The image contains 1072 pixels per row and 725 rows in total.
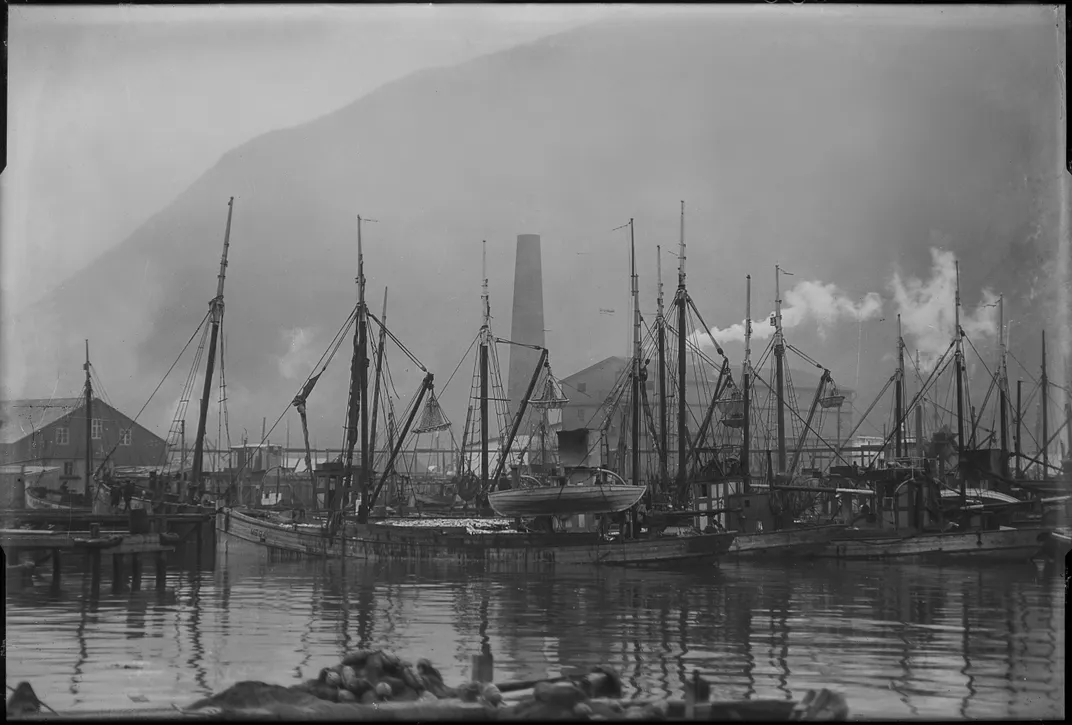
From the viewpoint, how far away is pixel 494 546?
127 feet

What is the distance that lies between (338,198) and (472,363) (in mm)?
19209

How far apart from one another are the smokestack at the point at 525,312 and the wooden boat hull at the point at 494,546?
9926 millimetres

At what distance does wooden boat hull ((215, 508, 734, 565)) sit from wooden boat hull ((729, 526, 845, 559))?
265 centimetres

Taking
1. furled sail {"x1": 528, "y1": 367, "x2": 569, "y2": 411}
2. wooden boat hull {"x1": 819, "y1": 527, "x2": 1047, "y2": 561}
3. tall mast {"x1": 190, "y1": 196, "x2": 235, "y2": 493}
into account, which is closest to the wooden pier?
tall mast {"x1": 190, "y1": 196, "x2": 235, "y2": 493}

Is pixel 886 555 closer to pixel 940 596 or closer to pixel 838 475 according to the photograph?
pixel 838 475

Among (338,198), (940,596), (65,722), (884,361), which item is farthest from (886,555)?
(65,722)

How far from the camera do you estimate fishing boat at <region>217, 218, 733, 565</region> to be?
37.8m

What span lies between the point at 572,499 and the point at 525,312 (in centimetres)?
1961

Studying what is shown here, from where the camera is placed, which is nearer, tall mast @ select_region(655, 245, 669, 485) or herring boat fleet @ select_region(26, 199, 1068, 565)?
herring boat fleet @ select_region(26, 199, 1068, 565)

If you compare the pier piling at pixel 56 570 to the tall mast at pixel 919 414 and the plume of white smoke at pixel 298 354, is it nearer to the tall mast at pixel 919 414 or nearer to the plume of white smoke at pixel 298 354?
the plume of white smoke at pixel 298 354

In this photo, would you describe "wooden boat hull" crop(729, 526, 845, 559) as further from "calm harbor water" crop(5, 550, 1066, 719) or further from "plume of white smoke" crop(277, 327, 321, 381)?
"plume of white smoke" crop(277, 327, 321, 381)

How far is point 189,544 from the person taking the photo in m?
39.8

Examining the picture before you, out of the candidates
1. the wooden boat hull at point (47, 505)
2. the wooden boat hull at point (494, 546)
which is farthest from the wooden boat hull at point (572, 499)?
the wooden boat hull at point (47, 505)

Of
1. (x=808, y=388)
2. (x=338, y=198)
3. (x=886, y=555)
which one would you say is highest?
(x=338, y=198)
